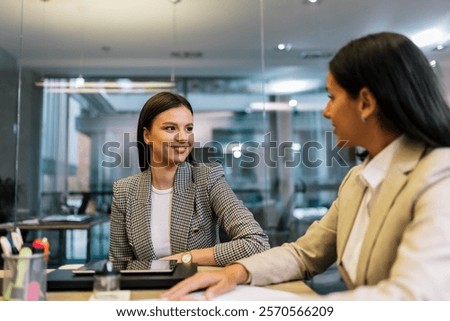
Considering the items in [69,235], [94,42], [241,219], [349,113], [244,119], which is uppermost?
[94,42]

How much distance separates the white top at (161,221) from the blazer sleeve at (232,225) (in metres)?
0.17

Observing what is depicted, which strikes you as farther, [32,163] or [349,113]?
[32,163]

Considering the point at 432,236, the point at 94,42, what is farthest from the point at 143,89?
the point at 432,236

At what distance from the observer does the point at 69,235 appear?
3699 mm

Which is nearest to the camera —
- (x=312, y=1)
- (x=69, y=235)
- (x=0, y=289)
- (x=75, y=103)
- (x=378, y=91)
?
(x=378, y=91)

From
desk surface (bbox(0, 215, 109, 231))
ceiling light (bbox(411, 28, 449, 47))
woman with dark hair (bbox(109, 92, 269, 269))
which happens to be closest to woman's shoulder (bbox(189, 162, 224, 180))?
woman with dark hair (bbox(109, 92, 269, 269))

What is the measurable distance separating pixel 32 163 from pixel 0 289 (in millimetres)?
3227

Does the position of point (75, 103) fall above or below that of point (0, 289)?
above

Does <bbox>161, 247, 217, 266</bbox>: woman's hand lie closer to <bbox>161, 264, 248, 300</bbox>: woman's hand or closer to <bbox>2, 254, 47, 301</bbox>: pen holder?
<bbox>161, 264, 248, 300</bbox>: woman's hand

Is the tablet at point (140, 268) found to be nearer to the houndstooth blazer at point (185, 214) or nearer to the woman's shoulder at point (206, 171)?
the houndstooth blazer at point (185, 214)

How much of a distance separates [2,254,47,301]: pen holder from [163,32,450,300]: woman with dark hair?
0.26 m

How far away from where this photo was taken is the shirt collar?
86cm

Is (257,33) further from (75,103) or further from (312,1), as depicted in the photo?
(75,103)

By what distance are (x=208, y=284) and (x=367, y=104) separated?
20.0 inches
